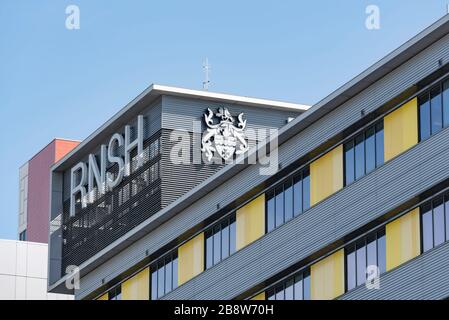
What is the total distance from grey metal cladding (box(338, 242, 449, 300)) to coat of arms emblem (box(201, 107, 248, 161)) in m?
20.3

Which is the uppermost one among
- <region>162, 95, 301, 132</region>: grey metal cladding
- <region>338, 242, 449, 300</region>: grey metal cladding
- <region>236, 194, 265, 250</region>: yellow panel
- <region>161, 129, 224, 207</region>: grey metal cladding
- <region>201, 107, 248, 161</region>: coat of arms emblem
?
<region>162, 95, 301, 132</region>: grey metal cladding

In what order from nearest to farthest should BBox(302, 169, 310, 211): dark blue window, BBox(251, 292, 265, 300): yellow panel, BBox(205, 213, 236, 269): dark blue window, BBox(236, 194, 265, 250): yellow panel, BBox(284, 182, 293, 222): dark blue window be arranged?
1. BBox(302, 169, 310, 211): dark blue window
2. BBox(284, 182, 293, 222): dark blue window
3. BBox(251, 292, 265, 300): yellow panel
4. BBox(236, 194, 265, 250): yellow panel
5. BBox(205, 213, 236, 269): dark blue window

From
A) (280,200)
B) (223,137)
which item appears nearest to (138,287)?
(223,137)

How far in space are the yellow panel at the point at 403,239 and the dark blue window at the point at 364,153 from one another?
8.51 feet

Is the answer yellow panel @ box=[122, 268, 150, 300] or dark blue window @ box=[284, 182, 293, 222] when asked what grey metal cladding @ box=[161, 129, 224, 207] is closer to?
yellow panel @ box=[122, 268, 150, 300]

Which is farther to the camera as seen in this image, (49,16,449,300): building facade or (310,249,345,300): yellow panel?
(310,249,345,300): yellow panel

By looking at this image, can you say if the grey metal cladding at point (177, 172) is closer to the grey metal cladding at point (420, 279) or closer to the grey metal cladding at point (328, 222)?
the grey metal cladding at point (328, 222)

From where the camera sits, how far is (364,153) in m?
52.2

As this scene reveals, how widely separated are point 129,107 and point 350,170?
20.5 meters

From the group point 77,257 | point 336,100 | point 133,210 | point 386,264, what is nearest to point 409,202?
point 386,264

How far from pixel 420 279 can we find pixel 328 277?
23.8 feet

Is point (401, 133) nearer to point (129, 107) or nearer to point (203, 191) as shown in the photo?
point (203, 191)

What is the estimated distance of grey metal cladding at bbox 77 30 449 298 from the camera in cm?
Result: 4906

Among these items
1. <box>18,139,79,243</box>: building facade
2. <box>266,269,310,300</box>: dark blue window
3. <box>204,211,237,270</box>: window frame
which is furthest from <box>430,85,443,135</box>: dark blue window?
<box>18,139,79,243</box>: building facade
